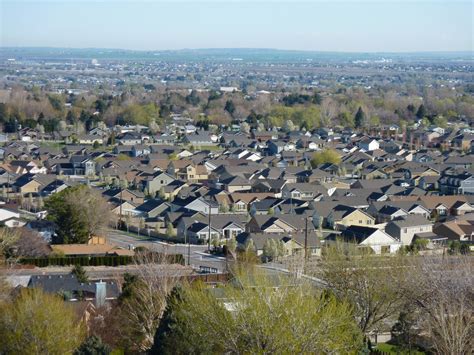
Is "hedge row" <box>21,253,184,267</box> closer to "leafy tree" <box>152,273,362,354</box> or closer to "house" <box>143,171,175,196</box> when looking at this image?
"leafy tree" <box>152,273,362,354</box>

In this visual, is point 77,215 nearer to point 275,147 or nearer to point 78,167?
point 78,167

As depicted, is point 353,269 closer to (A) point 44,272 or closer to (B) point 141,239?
(A) point 44,272

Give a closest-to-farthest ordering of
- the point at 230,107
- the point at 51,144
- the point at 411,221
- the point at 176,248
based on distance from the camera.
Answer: the point at 176,248, the point at 411,221, the point at 51,144, the point at 230,107

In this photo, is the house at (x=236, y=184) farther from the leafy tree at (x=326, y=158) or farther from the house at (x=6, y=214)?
the house at (x=6, y=214)

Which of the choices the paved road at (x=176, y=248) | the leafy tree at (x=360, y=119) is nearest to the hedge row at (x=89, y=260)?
the paved road at (x=176, y=248)

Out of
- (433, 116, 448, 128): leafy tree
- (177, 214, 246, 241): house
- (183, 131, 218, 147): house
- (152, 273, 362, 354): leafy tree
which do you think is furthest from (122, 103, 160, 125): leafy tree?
(152, 273, 362, 354): leafy tree

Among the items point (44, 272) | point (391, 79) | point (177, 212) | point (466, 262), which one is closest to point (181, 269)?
point (44, 272)

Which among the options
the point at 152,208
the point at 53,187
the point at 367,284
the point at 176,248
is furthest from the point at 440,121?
the point at 367,284
